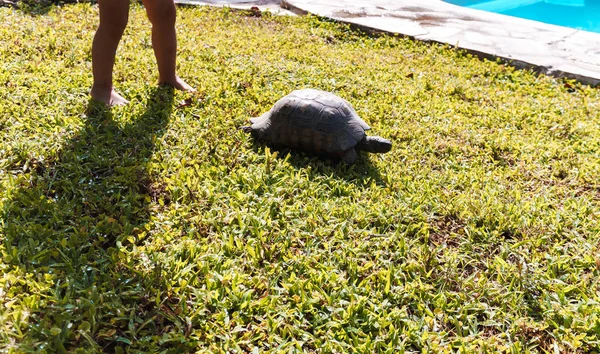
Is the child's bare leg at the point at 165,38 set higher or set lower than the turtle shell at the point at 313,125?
higher

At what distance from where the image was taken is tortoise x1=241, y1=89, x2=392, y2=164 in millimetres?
2998

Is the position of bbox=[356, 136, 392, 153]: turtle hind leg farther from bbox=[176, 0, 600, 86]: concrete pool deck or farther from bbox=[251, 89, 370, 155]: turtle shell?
bbox=[176, 0, 600, 86]: concrete pool deck

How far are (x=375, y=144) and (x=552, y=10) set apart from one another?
1147 centimetres

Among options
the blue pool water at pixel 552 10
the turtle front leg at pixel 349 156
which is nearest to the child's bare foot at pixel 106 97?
the turtle front leg at pixel 349 156

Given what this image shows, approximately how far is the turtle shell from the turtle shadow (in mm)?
63

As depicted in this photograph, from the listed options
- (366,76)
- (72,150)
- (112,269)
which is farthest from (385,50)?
(112,269)

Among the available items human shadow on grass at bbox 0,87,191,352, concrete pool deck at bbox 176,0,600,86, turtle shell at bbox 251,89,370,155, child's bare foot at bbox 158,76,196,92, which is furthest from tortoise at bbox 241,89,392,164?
concrete pool deck at bbox 176,0,600,86

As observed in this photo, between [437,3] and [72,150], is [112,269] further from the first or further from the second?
[437,3]

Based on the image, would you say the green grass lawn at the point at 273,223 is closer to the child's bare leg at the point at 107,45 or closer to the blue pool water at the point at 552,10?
the child's bare leg at the point at 107,45

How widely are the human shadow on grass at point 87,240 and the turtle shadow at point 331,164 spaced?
801mm

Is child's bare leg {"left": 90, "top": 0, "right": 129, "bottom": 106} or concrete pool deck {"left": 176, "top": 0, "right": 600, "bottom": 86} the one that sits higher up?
concrete pool deck {"left": 176, "top": 0, "right": 600, "bottom": 86}

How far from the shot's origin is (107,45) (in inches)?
127

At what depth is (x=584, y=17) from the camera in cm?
1172

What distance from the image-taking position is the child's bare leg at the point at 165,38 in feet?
11.5
